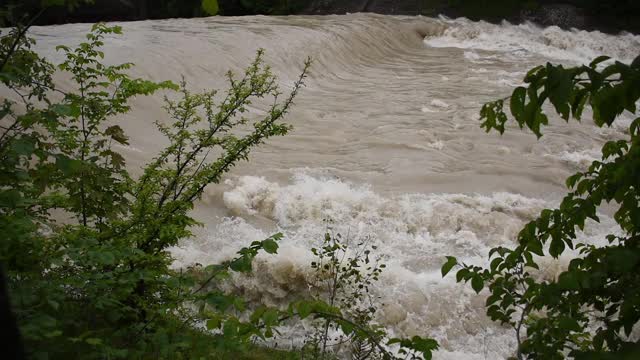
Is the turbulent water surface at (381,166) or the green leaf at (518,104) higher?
the green leaf at (518,104)

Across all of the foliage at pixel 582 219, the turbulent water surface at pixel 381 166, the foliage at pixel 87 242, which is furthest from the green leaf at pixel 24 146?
the turbulent water surface at pixel 381 166

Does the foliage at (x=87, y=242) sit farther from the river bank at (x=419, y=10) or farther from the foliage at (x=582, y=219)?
the river bank at (x=419, y=10)

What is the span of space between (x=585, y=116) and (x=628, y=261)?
8410 millimetres

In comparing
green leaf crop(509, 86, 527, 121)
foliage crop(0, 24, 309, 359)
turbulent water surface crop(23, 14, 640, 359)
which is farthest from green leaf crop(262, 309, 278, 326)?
turbulent water surface crop(23, 14, 640, 359)

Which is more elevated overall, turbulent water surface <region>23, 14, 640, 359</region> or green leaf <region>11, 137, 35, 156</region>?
A: green leaf <region>11, 137, 35, 156</region>

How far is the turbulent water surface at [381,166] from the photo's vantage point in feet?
16.0

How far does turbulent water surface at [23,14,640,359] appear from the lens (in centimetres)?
488

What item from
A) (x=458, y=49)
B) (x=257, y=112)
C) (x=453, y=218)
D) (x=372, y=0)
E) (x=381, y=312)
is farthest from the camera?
(x=372, y=0)

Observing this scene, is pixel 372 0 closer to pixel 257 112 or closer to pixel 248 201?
pixel 257 112

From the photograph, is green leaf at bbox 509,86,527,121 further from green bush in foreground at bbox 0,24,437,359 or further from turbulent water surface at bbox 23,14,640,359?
turbulent water surface at bbox 23,14,640,359

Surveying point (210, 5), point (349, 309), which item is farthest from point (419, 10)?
point (210, 5)

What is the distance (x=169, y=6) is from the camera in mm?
21359

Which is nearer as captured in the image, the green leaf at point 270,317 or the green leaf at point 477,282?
the green leaf at point 270,317

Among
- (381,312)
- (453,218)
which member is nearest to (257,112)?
(453,218)
